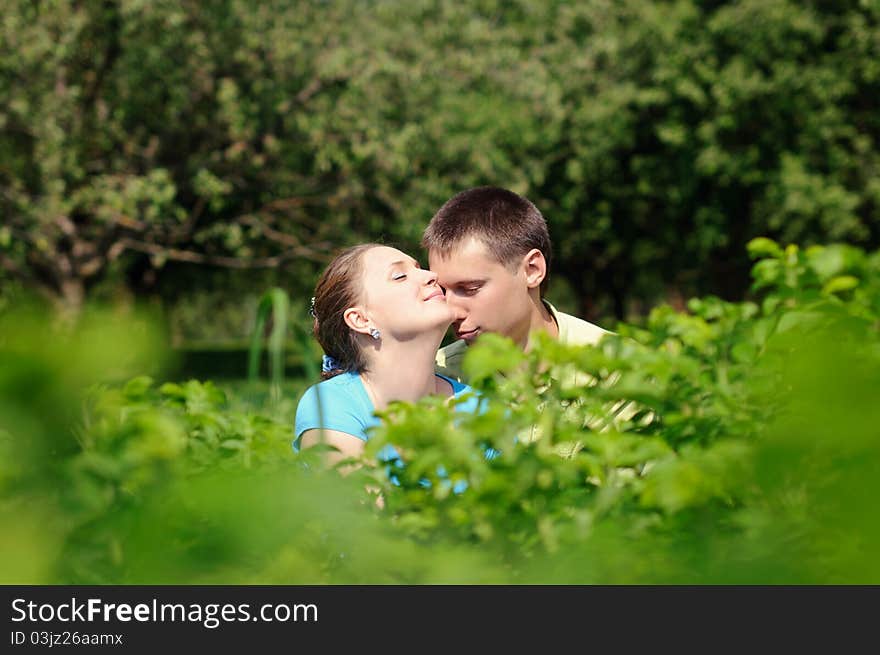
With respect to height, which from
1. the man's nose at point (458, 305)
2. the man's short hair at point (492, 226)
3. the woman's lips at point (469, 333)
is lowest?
the woman's lips at point (469, 333)

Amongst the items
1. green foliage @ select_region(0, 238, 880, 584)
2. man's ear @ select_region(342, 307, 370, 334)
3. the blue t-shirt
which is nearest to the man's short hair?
man's ear @ select_region(342, 307, 370, 334)

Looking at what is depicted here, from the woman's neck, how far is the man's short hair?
87 cm

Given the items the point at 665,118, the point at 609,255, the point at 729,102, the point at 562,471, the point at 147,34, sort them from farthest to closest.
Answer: the point at 609,255
the point at 665,118
the point at 729,102
the point at 147,34
the point at 562,471

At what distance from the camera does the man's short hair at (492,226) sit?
3787mm

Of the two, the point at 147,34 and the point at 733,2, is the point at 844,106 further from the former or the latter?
the point at 147,34

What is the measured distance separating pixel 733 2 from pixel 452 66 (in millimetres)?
6463

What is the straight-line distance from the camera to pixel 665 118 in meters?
21.7

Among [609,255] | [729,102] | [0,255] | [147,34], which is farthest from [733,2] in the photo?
[0,255]

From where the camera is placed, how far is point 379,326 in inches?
117

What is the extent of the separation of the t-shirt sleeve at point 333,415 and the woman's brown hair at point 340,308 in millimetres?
330

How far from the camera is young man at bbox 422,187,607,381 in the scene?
3.62 m

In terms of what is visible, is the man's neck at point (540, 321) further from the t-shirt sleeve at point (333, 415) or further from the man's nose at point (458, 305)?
the t-shirt sleeve at point (333, 415)

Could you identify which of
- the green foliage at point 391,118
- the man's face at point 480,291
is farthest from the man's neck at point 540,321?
the green foliage at point 391,118

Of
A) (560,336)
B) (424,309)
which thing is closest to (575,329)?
A: (560,336)
